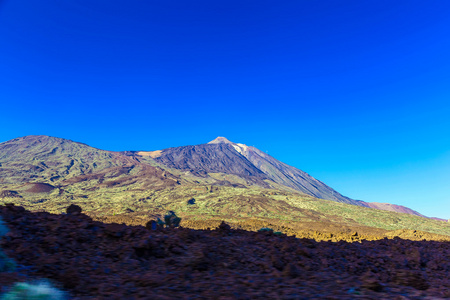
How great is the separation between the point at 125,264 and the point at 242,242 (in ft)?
13.3

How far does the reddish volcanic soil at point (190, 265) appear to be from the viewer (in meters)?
4.76

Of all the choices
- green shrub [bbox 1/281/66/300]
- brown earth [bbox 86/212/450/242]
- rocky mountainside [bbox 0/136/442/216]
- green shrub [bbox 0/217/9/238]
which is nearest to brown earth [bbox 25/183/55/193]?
rocky mountainside [bbox 0/136/442/216]

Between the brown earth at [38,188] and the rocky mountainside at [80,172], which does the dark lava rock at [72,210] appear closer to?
the rocky mountainside at [80,172]

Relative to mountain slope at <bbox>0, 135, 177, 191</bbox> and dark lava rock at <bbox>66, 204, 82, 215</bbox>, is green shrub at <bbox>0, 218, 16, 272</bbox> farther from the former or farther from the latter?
mountain slope at <bbox>0, 135, 177, 191</bbox>

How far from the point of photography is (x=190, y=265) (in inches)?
248

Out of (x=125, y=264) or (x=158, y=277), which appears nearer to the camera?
(x=158, y=277)

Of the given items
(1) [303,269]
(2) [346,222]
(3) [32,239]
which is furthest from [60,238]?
(2) [346,222]

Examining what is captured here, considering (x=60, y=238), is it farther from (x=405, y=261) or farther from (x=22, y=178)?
(x=22, y=178)

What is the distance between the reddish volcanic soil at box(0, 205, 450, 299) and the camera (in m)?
4.76

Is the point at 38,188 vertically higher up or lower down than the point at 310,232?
higher up

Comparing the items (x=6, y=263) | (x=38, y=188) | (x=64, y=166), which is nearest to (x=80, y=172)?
(x=64, y=166)

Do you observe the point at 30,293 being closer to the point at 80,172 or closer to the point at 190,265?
the point at 190,265

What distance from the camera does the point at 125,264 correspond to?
6148 millimetres

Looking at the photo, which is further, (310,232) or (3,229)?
(310,232)
